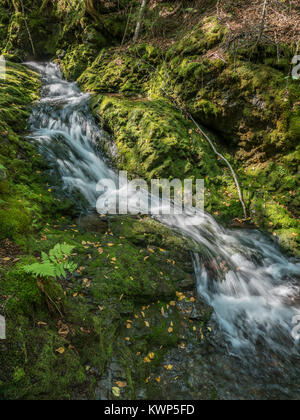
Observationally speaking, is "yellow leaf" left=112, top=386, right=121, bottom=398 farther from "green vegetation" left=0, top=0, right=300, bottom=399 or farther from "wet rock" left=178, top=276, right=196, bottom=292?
"wet rock" left=178, top=276, right=196, bottom=292

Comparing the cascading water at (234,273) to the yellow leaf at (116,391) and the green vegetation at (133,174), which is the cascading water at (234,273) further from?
the yellow leaf at (116,391)

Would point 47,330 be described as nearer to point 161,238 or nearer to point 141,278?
point 141,278

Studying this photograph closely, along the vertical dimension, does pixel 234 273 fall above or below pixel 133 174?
below

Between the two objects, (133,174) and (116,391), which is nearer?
(116,391)

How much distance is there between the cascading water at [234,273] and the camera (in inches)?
131

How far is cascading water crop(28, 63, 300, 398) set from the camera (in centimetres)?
334

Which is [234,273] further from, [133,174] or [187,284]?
[133,174]

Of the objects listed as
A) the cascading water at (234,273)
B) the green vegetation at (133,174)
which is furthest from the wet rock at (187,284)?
the cascading water at (234,273)

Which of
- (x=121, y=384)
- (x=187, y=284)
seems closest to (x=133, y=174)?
(x=187, y=284)

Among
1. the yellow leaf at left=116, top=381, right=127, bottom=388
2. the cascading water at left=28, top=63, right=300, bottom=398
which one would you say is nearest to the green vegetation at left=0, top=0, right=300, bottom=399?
the yellow leaf at left=116, top=381, right=127, bottom=388

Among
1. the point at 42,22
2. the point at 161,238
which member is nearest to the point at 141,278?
the point at 161,238

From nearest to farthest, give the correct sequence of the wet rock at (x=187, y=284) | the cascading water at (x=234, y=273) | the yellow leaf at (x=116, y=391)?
the yellow leaf at (x=116, y=391) → the cascading water at (x=234, y=273) → the wet rock at (x=187, y=284)

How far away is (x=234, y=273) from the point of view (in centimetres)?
468

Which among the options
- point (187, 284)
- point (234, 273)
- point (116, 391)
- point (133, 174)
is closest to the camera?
point (116, 391)
